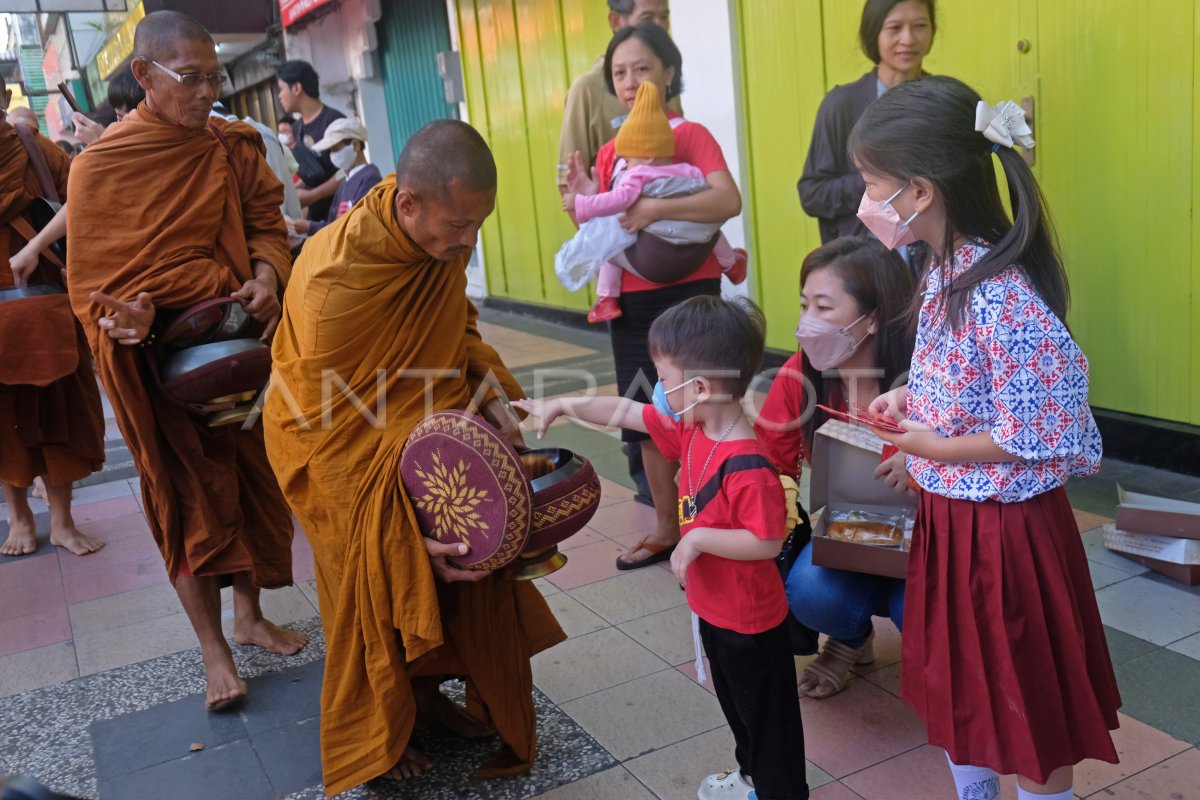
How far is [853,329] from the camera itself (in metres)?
2.67

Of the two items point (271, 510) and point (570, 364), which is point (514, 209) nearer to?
point (570, 364)

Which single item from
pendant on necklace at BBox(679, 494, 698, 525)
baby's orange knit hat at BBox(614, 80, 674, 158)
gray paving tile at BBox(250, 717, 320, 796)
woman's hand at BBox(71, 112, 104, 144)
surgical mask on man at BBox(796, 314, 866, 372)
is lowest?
gray paving tile at BBox(250, 717, 320, 796)

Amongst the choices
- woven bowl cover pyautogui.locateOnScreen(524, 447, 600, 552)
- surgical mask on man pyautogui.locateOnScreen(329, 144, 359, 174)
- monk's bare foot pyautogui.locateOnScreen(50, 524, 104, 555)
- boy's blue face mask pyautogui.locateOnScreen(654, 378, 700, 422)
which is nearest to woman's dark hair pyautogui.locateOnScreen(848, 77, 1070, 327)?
boy's blue face mask pyautogui.locateOnScreen(654, 378, 700, 422)

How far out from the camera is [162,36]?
3176 mm

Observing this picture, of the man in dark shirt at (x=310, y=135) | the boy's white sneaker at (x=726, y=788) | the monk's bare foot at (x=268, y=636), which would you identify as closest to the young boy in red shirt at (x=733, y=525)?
the boy's white sneaker at (x=726, y=788)

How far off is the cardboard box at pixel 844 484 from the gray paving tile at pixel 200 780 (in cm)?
159

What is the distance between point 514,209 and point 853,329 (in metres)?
8.21

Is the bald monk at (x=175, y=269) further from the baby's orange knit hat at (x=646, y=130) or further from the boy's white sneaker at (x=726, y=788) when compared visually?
the boy's white sneaker at (x=726, y=788)

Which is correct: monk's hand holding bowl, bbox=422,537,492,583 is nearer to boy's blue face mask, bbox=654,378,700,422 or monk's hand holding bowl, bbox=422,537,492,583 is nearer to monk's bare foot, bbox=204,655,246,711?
boy's blue face mask, bbox=654,378,700,422

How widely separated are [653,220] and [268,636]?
2014 mm

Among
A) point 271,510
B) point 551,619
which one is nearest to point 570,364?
point 271,510

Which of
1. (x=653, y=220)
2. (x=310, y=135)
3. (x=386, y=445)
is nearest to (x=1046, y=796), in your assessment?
(x=386, y=445)

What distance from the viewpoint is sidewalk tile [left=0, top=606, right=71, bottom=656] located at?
393 cm

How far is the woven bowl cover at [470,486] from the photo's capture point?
7.59 ft
